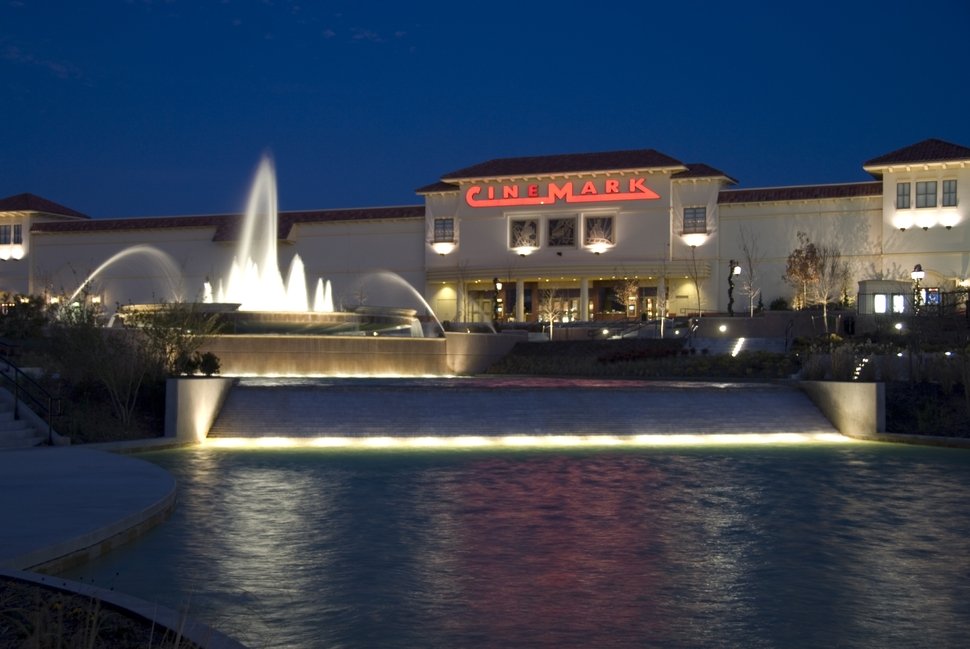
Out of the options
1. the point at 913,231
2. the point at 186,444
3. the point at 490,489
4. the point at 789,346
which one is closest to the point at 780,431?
the point at 490,489

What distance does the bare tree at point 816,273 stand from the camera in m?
54.5

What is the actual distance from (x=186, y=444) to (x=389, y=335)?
49.9 feet

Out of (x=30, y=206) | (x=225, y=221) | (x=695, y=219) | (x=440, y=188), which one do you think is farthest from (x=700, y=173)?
(x=30, y=206)

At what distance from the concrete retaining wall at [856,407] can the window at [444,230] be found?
43722 mm

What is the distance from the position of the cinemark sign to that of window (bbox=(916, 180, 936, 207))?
1318cm

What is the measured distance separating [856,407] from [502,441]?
6.74 metres

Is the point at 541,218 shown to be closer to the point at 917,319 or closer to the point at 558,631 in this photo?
the point at 917,319

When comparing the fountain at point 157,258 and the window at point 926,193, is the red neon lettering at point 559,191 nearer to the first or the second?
the window at point 926,193

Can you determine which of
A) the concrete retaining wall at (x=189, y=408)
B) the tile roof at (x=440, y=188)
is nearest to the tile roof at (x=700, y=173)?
the tile roof at (x=440, y=188)

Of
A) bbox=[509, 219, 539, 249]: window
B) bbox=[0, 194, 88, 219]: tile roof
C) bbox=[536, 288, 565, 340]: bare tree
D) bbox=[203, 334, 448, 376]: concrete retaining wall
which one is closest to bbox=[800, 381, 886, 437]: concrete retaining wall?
bbox=[203, 334, 448, 376]: concrete retaining wall

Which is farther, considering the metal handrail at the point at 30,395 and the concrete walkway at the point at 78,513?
the metal handrail at the point at 30,395

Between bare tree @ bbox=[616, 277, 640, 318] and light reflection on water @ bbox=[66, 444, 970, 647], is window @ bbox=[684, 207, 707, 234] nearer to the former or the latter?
bare tree @ bbox=[616, 277, 640, 318]

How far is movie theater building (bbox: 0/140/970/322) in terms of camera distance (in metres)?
54.8

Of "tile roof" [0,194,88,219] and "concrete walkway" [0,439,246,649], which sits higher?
"tile roof" [0,194,88,219]
